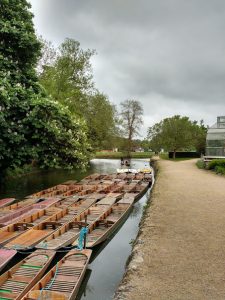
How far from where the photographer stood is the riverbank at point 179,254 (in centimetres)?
622

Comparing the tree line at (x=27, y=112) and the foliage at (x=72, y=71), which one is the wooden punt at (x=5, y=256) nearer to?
the tree line at (x=27, y=112)

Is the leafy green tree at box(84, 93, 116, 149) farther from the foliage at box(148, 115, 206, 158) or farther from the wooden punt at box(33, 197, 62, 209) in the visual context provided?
the wooden punt at box(33, 197, 62, 209)

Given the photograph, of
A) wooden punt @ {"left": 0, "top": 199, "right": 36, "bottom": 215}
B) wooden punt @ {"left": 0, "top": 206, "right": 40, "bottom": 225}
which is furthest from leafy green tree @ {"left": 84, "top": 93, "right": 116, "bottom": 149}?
wooden punt @ {"left": 0, "top": 206, "right": 40, "bottom": 225}

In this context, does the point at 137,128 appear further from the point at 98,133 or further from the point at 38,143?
the point at 38,143

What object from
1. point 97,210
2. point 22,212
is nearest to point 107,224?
point 97,210

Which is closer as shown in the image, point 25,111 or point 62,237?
point 62,237

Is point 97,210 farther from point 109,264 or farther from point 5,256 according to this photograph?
point 5,256

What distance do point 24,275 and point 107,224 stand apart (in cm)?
501

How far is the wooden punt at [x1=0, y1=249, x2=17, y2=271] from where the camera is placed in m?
8.08

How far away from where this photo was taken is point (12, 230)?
1145cm

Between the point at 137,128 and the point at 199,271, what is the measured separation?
202ft

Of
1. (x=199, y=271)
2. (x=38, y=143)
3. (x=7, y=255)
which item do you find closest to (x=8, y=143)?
(x=38, y=143)

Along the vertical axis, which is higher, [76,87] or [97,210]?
[76,87]

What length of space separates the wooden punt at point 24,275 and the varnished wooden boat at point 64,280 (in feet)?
0.98
